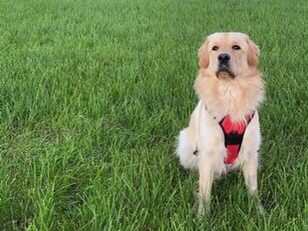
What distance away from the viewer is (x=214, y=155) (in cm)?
322

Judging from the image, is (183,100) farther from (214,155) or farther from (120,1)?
(120,1)

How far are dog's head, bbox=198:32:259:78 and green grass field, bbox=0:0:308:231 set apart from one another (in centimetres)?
67

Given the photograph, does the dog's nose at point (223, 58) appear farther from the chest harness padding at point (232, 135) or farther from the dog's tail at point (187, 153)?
the dog's tail at point (187, 153)

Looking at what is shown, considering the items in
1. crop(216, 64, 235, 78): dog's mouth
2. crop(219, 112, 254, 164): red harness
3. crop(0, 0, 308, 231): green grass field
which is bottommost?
crop(0, 0, 308, 231): green grass field

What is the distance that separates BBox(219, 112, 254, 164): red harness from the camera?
3197 millimetres

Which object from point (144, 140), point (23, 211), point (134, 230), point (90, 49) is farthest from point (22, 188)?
→ point (90, 49)

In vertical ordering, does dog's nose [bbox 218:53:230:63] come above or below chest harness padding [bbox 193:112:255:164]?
above

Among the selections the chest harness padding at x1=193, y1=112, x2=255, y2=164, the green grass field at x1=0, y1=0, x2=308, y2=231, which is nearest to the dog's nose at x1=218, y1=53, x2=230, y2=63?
the chest harness padding at x1=193, y1=112, x2=255, y2=164

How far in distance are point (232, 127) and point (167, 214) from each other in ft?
2.20

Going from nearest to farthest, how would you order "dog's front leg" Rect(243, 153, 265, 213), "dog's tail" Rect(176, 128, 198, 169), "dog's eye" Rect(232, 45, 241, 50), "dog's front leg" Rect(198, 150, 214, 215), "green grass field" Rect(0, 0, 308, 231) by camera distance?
1. "green grass field" Rect(0, 0, 308, 231)
2. "dog's front leg" Rect(198, 150, 214, 215)
3. "dog's front leg" Rect(243, 153, 265, 213)
4. "dog's eye" Rect(232, 45, 241, 50)
5. "dog's tail" Rect(176, 128, 198, 169)

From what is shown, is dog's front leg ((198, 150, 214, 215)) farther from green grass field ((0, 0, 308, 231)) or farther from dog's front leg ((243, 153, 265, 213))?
dog's front leg ((243, 153, 265, 213))

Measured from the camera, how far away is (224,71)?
10.9 feet

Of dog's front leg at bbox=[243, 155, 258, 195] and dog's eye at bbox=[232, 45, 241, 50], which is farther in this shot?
dog's eye at bbox=[232, 45, 241, 50]

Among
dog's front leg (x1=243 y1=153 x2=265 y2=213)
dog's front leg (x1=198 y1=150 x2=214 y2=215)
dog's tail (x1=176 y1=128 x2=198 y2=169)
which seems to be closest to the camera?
dog's front leg (x1=198 y1=150 x2=214 y2=215)
